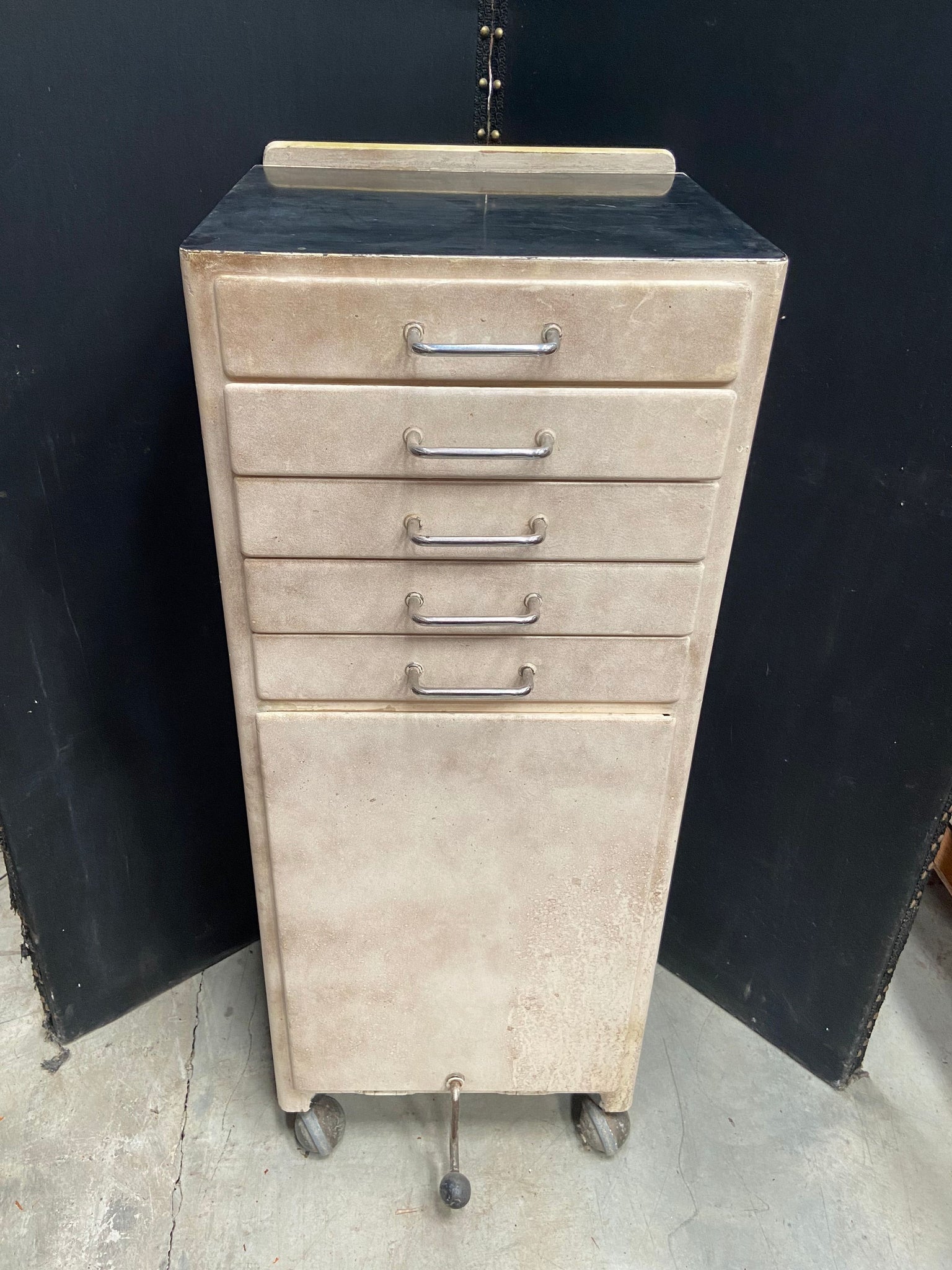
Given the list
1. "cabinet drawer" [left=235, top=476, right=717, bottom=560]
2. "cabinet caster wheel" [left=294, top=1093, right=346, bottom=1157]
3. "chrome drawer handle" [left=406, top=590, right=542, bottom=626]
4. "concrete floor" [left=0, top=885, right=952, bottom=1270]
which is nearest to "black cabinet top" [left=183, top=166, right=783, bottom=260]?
"cabinet drawer" [left=235, top=476, right=717, bottom=560]

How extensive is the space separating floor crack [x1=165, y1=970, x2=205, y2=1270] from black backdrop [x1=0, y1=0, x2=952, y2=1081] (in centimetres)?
21

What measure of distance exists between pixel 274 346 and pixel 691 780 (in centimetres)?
117

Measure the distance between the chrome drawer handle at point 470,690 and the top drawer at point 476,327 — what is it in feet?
1.16

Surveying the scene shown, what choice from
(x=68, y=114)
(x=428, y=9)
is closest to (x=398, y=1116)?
(x=68, y=114)

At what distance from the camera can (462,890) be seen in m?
1.41

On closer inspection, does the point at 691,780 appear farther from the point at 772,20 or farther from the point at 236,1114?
the point at 772,20

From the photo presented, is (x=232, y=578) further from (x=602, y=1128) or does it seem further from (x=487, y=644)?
(x=602, y=1128)

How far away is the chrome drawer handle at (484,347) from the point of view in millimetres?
1001

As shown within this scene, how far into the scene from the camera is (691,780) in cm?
186

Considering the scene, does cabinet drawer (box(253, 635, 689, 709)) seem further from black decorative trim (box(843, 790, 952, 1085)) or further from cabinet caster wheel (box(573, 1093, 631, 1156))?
cabinet caster wheel (box(573, 1093, 631, 1156))

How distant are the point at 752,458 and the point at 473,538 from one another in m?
0.64

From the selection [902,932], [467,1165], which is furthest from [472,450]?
[467,1165]

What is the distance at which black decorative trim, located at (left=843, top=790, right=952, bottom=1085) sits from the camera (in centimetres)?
159

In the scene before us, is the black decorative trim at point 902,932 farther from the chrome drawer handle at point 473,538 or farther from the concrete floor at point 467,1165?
the chrome drawer handle at point 473,538
